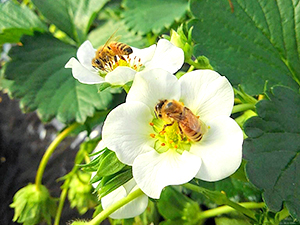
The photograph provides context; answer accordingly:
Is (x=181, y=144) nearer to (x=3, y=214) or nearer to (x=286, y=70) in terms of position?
(x=286, y=70)

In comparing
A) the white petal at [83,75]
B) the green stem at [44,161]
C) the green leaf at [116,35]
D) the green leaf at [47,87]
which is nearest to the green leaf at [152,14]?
the green leaf at [116,35]

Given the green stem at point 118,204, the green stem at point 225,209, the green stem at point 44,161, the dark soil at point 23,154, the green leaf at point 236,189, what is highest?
the green stem at point 118,204

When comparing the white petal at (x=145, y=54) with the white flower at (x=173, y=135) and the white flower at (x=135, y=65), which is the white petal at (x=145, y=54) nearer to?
the white flower at (x=135, y=65)

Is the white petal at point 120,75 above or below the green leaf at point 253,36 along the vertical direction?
above

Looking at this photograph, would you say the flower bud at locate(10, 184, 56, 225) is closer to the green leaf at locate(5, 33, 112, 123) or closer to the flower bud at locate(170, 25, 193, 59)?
the green leaf at locate(5, 33, 112, 123)

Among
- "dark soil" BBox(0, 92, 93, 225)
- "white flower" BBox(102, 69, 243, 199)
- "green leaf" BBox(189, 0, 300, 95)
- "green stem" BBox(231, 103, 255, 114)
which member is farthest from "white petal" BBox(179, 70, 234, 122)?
"dark soil" BBox(0, 92, 93, 225)

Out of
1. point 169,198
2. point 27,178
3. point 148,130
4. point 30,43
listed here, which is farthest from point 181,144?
point 27,178
